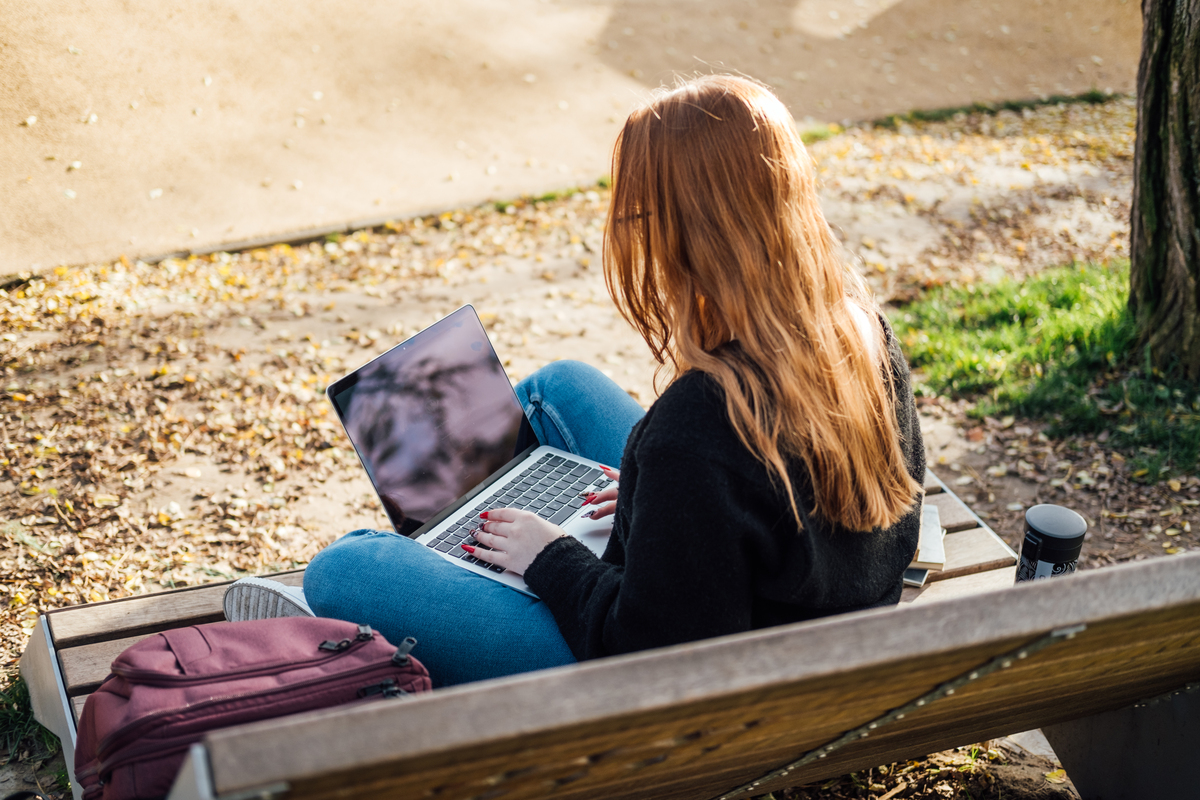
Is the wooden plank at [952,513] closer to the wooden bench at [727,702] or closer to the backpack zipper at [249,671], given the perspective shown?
the wooden bench at [727,702]

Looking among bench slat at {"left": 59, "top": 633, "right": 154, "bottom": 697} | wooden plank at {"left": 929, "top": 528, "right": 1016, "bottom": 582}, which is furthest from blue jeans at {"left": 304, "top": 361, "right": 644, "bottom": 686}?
wooden plank at {"left": 929, "top": 528, "right": 1016, "bottom": 582}

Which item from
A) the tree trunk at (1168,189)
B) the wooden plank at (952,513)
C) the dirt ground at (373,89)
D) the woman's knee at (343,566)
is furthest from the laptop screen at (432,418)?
the dirt ground at (373,89)

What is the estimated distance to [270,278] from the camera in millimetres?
5379

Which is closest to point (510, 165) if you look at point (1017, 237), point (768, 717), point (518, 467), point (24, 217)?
point (24, 217)

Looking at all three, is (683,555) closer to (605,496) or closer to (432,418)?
(605,496)

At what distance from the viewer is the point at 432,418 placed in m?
2.33

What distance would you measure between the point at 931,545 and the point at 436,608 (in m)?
1.29

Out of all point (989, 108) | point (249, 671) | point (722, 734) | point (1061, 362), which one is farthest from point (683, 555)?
point (989, 108)

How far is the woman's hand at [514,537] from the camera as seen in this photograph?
1.87 metres

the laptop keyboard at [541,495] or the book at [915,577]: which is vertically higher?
the laptop keyboard at [541,495]

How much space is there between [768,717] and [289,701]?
769mm

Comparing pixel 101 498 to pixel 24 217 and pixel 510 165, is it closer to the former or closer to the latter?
pixel 24 217

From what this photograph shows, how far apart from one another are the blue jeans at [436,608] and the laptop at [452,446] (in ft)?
0.64

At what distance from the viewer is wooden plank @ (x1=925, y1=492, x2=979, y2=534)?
2.47 m
